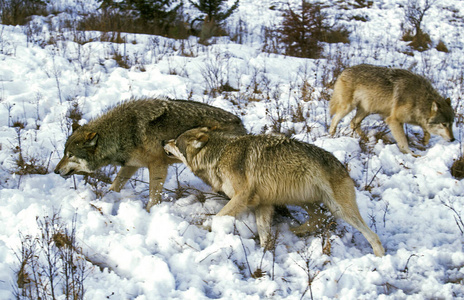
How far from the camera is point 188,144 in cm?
491

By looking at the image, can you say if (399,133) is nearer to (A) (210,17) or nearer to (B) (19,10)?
(A) (210,17)

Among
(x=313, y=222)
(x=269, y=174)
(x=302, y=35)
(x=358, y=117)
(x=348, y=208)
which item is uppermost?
(x=302, y=35)

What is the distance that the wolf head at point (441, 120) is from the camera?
7.71m

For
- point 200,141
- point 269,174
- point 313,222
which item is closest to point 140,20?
point 200,141

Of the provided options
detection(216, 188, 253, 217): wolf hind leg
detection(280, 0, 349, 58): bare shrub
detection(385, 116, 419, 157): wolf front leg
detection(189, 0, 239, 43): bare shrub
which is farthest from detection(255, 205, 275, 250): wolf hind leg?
detection(189, 0, 239, 43): bare shrub

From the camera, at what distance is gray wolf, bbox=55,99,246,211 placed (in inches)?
199

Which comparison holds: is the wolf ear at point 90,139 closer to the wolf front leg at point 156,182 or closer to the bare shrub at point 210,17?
the wolf front leg at point 156,182

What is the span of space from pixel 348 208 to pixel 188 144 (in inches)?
85.2

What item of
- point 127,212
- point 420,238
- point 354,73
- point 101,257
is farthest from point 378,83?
point 101,257

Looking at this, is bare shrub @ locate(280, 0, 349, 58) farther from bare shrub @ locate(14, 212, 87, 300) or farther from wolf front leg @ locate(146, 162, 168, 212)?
bare shrub @ locate(14, 212, 87, 300)

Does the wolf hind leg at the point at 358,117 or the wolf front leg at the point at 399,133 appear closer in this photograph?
the wolf front leg at the point at 399,133

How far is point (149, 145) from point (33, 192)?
161 cm

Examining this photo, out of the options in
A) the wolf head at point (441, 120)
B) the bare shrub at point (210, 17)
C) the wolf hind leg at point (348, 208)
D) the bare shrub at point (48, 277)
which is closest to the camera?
the bare shrub at point (48, 277)

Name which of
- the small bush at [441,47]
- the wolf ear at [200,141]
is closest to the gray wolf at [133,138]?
the wolf ear at [200,141]
